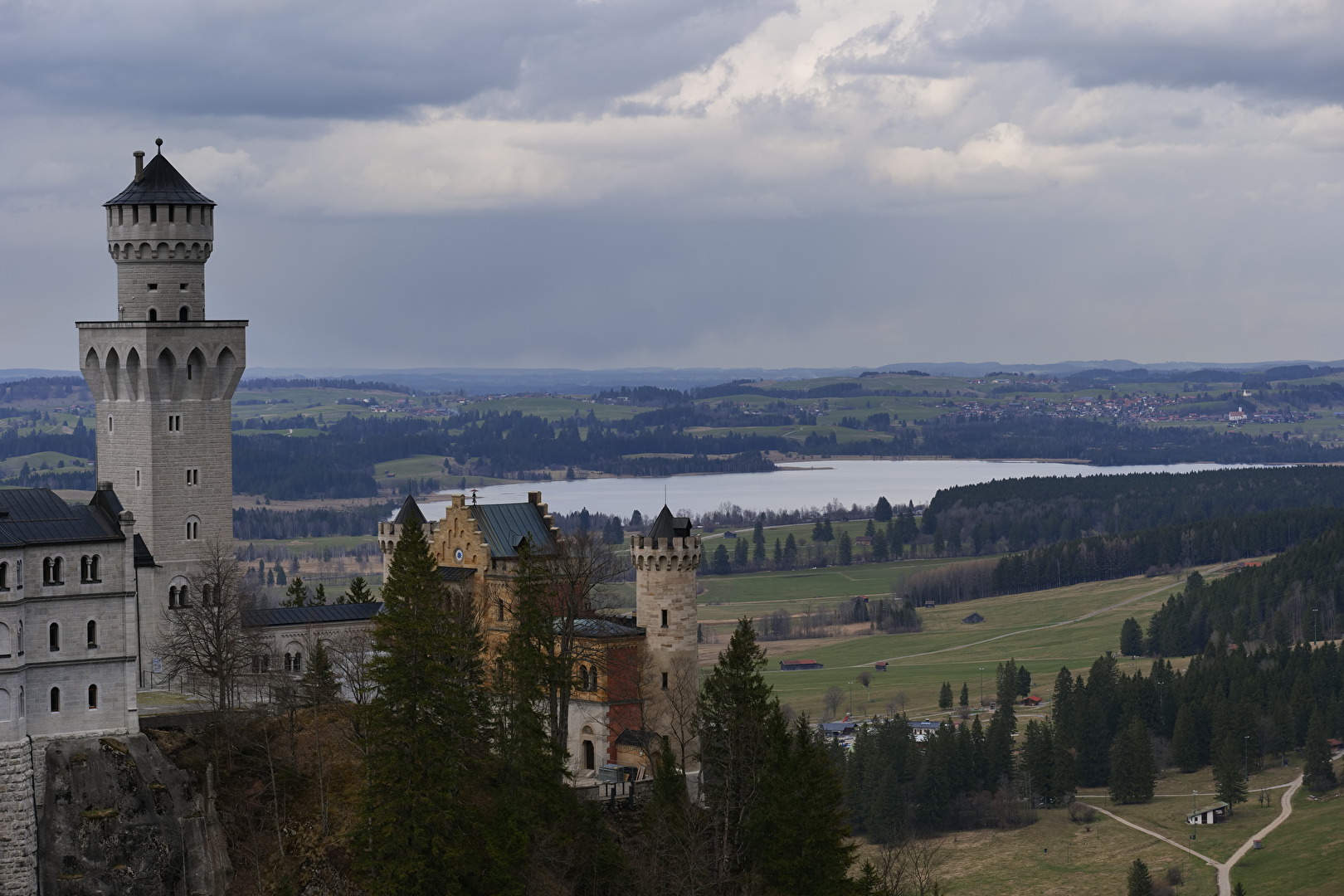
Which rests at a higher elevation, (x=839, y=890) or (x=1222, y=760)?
(x=839, y=890)

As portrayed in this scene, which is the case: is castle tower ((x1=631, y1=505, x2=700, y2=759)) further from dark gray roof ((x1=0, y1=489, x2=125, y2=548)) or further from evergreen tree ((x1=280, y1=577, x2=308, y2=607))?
dark gray roof ((x1=0, y1=489, x2=125, y2=548))

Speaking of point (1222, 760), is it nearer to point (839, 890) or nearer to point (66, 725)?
point (839, 890)

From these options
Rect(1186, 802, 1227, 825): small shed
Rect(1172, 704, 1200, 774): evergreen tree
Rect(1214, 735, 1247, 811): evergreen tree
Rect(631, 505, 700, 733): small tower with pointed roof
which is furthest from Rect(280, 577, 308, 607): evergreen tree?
Rect(1172, 704, 1200, 774): evergreen tree

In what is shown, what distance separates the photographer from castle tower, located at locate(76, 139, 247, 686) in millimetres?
79938

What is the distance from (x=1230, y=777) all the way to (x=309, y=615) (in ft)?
343

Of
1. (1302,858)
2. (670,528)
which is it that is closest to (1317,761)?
(1302,858)

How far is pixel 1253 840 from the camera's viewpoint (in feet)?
511

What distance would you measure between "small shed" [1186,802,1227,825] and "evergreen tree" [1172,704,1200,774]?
41.0 ft

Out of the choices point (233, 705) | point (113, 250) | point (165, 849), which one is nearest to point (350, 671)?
point (233, 705)

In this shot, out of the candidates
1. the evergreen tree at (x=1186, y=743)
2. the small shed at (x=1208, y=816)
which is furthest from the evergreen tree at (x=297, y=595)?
the evergreen tree at (x=1186, y=743)

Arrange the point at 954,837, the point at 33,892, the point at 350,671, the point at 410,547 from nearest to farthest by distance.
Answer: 1. the point at 33,892
2. the point at 410,547
3. the point at 350,671
4. the point at 954,837

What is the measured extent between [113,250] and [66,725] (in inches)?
884

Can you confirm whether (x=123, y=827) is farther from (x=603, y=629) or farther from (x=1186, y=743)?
(x=1186, y=743)

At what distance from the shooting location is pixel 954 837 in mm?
157000
